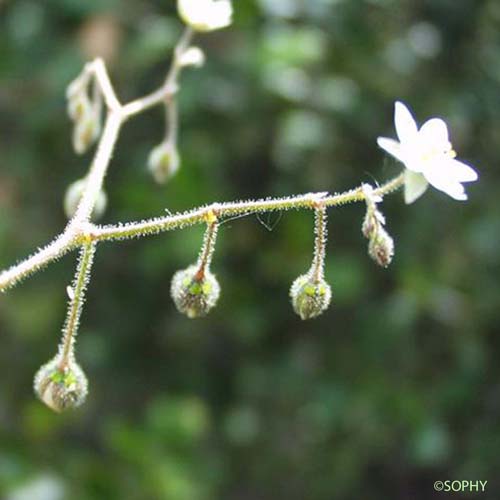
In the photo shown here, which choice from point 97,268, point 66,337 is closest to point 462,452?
point 97,268

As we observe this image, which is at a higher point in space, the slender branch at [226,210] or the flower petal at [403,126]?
the flower petal at [403,126]

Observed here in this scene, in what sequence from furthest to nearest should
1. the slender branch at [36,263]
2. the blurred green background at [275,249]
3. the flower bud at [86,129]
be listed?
the blurred green background at [275,249], the flower bud at [86,129], the slender branch at [36,263]

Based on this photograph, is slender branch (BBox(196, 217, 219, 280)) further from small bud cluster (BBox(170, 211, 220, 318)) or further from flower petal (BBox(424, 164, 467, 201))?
flower petal (BBox(424, 164, 467, 201))

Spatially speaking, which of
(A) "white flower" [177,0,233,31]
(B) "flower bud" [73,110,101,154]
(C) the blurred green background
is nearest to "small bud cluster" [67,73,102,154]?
(B) "flower bud" [73,110,101,154]

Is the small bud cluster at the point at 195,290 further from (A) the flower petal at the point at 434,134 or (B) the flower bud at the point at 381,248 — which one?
(A) the flower petal at the point at 434,134

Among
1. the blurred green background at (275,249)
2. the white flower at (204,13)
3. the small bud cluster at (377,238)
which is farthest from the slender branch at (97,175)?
the blurred green background at (275,249)

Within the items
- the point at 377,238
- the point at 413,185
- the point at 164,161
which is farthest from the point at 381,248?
the point at 164,161

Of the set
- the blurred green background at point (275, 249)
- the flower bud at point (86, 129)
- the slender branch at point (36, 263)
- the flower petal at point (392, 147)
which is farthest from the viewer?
the blurred green background at point (275, 249)
